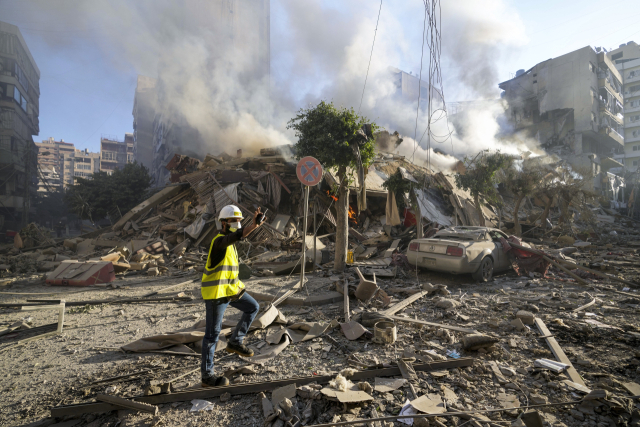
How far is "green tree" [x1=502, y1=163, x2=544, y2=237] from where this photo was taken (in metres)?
16.3

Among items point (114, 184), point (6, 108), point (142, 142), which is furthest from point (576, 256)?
point (142, 142)

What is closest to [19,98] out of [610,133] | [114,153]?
[114,153]

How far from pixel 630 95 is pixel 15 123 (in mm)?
93276

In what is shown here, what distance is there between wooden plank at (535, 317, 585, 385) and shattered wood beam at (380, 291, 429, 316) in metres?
1.85

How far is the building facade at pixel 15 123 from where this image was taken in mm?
34344

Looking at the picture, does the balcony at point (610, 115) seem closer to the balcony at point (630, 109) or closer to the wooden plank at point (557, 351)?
the balcony at point (630, 109)

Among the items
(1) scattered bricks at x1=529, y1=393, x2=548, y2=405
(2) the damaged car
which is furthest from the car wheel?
(1) scattered bricks at x1=529, y1=393, x2=548, y2=405

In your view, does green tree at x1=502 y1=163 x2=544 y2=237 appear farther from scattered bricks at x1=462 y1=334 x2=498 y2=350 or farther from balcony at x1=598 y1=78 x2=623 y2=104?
balcony at x1=598 y1=78 x2=623 y2=104

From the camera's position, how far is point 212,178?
16125mm

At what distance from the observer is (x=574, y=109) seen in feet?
143

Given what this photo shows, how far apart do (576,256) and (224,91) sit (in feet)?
112

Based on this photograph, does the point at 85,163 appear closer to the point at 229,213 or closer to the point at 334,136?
the point at 334,136

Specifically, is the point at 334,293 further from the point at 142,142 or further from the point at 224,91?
Result: the point at 142,142

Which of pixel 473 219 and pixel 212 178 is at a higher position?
pixel 212 178
